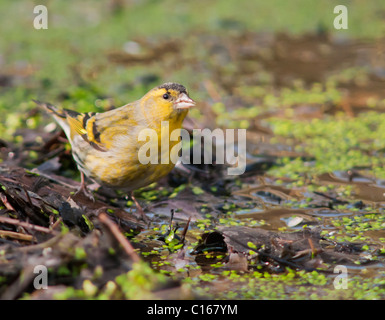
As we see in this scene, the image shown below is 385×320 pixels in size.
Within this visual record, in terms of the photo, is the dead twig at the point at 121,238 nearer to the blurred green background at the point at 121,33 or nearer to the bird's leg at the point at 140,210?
the bird's leg at the point at 140,210

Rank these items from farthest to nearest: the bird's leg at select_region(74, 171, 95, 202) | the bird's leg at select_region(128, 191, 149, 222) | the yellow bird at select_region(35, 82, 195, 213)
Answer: the bird's leg at select_region(74, 171, 95, 202), the bird's leg at select_region(128, 191, 149, 222), the yellow bird at select_region(35, 82, 195, 213)

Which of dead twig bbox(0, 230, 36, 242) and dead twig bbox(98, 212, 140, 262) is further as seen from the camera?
dead twig bbox(0, 230, 36, 242)

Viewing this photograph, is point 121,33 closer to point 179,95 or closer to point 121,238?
point 179,95

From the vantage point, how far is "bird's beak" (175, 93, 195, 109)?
544cm

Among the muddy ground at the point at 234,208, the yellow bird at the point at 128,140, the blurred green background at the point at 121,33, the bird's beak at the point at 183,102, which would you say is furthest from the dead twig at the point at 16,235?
the blurred green background at the point at 121,33

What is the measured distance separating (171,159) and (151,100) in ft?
2.07

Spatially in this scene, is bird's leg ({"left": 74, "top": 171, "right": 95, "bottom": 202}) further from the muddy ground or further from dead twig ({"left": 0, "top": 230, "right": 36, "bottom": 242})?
dead twig ({"left": 0, "top": 230, "right": 36, "bottom": 242})

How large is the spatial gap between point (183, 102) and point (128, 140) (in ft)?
2.05

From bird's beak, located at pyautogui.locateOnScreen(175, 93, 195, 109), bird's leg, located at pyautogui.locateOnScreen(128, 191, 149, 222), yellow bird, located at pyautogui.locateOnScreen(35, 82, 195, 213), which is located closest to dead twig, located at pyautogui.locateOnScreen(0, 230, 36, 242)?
yellow bird, located at pyautogui.locateOnScreen(35, 82, 195, 213)

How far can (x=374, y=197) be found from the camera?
598 centimetres

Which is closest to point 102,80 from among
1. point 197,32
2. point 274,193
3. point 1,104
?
point 1,104

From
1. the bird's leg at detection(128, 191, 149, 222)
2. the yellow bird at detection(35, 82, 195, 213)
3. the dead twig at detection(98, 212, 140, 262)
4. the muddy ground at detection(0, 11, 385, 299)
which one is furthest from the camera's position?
the bird's leg at detection(128, 191, 149, 222)

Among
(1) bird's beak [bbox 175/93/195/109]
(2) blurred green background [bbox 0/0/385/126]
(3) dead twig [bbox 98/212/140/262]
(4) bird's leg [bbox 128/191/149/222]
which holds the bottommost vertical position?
(4) bird's leg [bbox 128/191/149/222]

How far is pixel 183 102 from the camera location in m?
5.48
